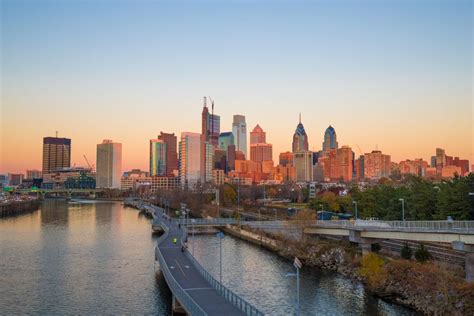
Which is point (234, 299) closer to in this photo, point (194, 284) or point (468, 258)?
point (194, 284)

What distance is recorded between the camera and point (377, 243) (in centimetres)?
6412

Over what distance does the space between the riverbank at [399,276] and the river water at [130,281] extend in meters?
1.67

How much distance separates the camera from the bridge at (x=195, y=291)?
118ft

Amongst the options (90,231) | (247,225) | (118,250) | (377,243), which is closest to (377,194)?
(377,243)

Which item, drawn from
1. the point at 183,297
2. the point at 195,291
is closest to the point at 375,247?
the point at 195,291

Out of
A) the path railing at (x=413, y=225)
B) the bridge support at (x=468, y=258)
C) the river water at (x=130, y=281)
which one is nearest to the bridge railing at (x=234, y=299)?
the river water at (x=130, y=281)

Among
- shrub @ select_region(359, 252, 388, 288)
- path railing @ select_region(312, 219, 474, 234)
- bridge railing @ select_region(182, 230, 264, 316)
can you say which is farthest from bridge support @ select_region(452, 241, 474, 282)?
bridge railing @ select_region(182, 230, 264, 316)

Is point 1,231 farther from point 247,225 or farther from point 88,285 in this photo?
point 88,285

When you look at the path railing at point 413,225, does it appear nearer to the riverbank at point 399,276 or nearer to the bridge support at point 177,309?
the riverbank at point 399,276

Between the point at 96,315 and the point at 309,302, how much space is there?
68.4ft

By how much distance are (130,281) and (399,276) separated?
31.1 m

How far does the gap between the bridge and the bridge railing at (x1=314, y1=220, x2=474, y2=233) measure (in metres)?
23.7

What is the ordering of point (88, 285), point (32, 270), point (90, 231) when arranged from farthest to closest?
1. point (90, 231)
2. point (32, 270)
3. point (88, 285)

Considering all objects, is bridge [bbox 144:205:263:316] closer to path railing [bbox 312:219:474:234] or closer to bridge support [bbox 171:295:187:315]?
bridge support [bbox 171:295:187:315]
